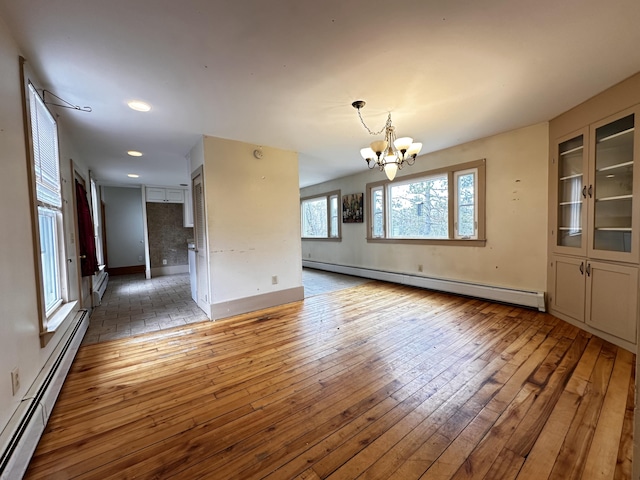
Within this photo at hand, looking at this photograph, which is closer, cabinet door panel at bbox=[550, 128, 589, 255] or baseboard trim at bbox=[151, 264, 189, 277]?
cabinet door panel at bbox=[550, 128, 589, 255]

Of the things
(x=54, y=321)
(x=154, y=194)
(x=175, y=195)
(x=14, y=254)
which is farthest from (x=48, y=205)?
(x=175, y=195)

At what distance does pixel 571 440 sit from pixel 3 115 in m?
3.67

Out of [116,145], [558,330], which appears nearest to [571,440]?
[558,330]

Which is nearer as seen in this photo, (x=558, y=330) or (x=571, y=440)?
(x=571, y=440)

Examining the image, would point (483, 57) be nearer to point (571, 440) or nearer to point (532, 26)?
point (532, 26)

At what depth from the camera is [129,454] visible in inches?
54.8

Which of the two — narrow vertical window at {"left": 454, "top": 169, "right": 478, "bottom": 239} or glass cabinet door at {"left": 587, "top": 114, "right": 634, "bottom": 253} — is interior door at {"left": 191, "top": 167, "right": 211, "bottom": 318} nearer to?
narrow vertical window at {"left": 454, "top": 169, "right": 478, "bottom": 239}

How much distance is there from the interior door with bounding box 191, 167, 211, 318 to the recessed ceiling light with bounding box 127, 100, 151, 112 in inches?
38.5

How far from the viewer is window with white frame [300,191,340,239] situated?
673cm

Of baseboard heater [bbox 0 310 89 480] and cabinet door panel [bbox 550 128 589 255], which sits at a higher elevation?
cabinet door panel [bbox 550 128 589 255]

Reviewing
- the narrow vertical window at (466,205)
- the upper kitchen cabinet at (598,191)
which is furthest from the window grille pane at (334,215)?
the upper kitchen cabinet at (598,191)

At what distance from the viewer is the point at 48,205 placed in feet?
7.56

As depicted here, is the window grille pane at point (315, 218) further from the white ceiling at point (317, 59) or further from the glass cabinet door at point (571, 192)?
the glass cabinet door at point (571, 192)

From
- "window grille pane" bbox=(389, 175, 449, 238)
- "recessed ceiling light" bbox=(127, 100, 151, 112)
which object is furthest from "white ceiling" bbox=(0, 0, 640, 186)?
"window grille pane" bbox=(389, 175, 449, 238)
